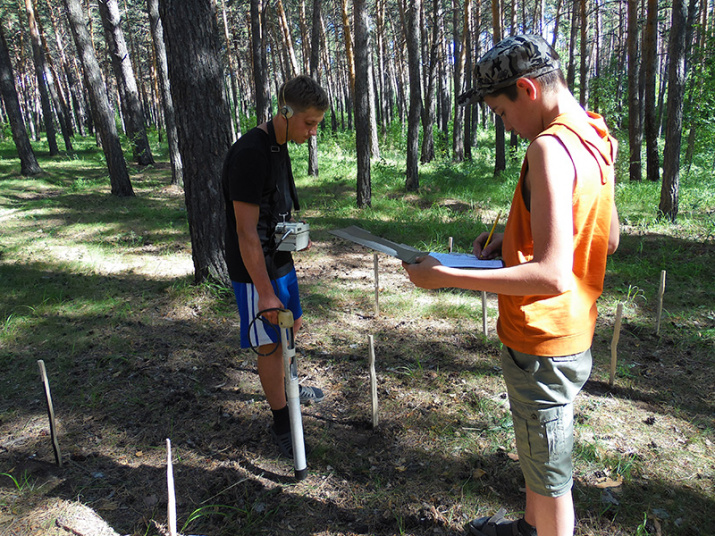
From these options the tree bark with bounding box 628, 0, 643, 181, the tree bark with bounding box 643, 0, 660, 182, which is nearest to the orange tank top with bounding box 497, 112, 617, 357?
the tree bark with bounding box 643, 0, 660, 182

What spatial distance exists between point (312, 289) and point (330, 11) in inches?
1293

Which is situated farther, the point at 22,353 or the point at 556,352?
the point at 22,353

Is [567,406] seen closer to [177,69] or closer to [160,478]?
[160,478]

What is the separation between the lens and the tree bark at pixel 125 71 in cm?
1109

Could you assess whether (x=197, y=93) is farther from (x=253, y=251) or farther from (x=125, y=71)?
(x=125, y=71)

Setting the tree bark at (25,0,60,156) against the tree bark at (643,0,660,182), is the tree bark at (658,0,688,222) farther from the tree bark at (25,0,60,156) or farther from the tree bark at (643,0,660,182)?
the tree bark at (25,0,60,156)

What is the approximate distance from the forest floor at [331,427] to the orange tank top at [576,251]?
4.31 ft

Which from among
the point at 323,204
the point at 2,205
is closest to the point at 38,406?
the point at 323,204

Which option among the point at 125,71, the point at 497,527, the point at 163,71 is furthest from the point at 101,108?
the point at 497,527

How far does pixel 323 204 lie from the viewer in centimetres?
974

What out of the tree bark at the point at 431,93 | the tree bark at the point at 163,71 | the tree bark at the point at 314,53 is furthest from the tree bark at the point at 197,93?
the tree bark at the point at 431,93

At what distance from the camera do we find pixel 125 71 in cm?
1246

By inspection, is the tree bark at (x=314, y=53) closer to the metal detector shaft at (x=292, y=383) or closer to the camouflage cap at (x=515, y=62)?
the metal detector shaft at (x=292, y=383)

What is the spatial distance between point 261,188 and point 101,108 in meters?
10.7
